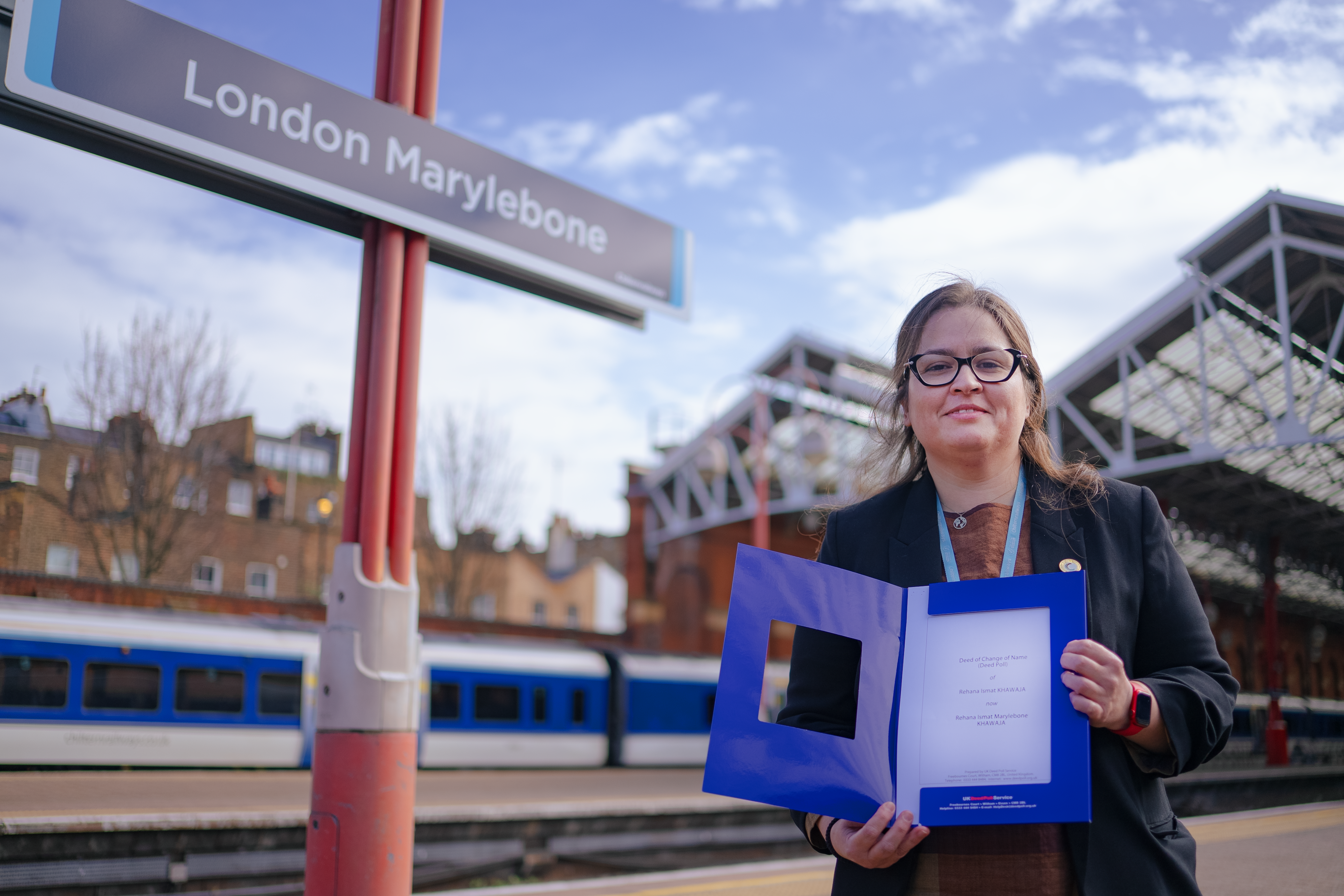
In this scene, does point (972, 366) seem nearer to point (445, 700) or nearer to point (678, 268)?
point (678, 268)

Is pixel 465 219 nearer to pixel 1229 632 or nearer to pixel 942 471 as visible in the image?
pixel 942 471

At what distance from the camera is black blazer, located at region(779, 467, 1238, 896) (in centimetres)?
164

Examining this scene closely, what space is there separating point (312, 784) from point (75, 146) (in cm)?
235

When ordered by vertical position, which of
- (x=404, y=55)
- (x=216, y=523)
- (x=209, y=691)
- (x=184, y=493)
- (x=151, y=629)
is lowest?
(x=209, y=691)

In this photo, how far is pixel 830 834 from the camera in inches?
69.4

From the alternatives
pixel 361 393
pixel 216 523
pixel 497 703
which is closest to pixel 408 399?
pixel 361 393

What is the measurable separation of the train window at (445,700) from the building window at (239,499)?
908cm

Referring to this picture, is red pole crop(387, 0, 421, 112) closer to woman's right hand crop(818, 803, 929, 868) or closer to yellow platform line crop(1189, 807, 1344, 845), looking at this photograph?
woman's right hand crop(818, 803, 929, 868)

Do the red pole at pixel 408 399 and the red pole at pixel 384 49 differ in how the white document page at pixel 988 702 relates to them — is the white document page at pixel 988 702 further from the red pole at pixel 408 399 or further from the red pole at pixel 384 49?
the red pole at pixel 384 49

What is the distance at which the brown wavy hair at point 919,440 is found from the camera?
6.41 feet

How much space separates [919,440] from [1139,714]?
692 millimetres

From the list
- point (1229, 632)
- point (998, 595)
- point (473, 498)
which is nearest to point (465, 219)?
point (998, 595)

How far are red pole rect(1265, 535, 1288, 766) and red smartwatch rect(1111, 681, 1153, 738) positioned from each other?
A: 100 feet

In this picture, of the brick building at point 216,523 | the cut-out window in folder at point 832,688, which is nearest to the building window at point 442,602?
the brick building at point 216,523
